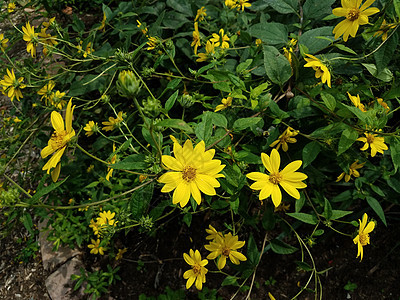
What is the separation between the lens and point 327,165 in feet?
5.49

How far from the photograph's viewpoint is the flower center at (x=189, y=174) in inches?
39.6

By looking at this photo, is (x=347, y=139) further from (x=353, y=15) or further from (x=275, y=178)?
(x=353, y=15)

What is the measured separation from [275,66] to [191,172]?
2.05 feet

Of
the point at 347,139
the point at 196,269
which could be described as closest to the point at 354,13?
the point at 347,139

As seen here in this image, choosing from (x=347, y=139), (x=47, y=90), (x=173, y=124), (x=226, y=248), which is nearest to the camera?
(x=173, y=124)

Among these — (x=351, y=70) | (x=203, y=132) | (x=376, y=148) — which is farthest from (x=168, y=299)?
(x=351, y=70)

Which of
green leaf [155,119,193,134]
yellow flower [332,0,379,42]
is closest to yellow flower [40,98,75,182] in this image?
green leaf [155,119,193,134]

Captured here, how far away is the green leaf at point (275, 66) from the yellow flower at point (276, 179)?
1.18 ft

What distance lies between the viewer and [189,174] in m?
1.01

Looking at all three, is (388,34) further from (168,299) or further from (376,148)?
(168,299)

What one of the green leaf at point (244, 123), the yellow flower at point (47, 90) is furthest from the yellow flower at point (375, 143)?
the yellow flower at point (47, 90)

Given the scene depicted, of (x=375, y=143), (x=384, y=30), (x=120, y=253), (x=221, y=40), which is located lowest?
(x=120, y=253)

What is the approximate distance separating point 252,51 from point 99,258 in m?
2.02

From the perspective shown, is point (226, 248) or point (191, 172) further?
point (226, 248)
